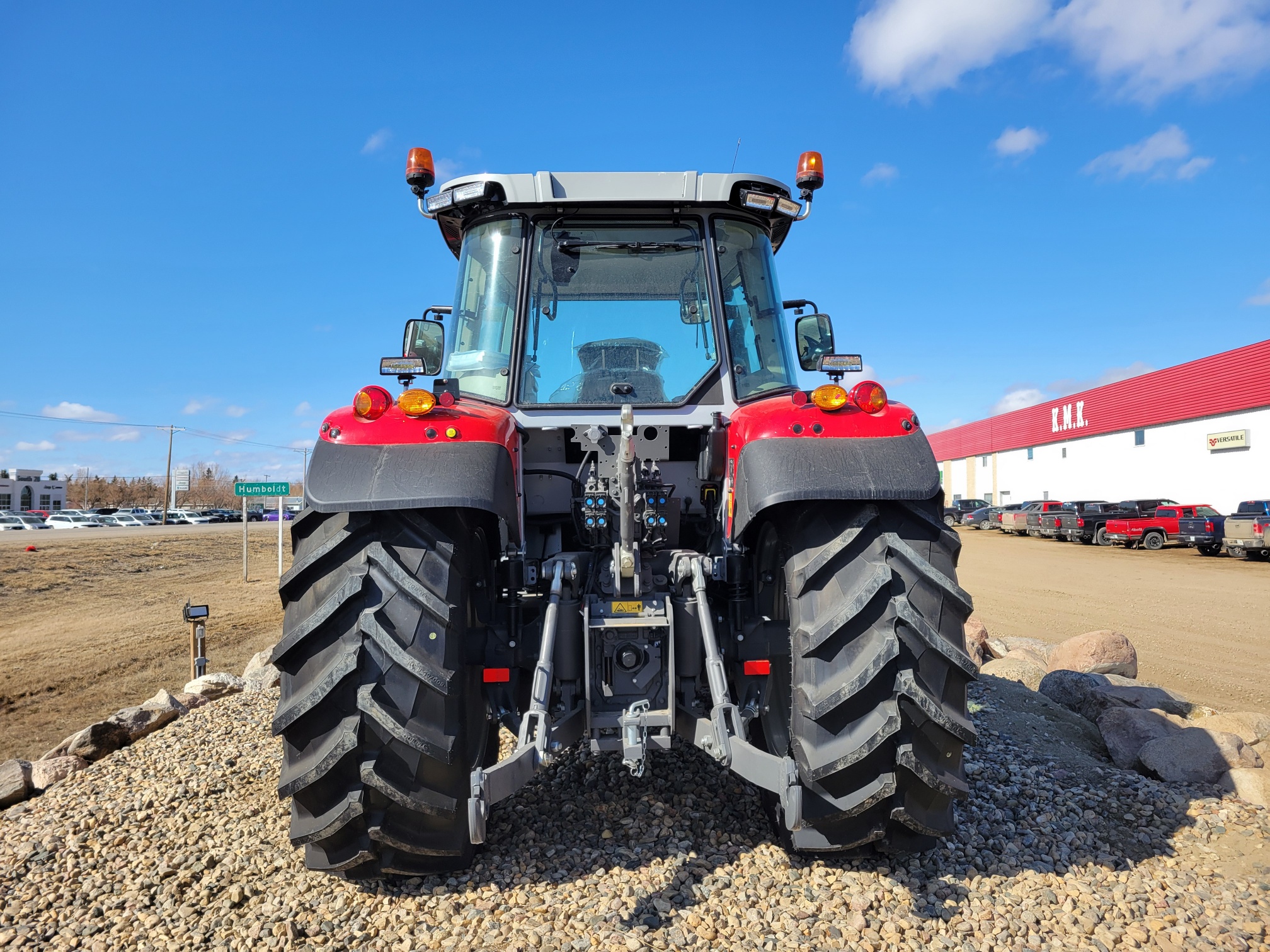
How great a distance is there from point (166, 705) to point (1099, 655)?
7318 mm

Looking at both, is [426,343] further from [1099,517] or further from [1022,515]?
[1022,515]

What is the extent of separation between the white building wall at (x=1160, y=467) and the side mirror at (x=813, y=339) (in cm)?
2978

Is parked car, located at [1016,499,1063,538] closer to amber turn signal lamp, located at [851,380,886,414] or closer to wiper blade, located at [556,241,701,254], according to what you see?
wiper blade, located at [556,241,701,254]

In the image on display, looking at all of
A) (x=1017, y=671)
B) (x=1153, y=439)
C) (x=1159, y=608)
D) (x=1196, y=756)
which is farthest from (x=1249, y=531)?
(x=1196, y=756)

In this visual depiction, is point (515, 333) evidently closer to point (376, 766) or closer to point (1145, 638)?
point (376, 766)

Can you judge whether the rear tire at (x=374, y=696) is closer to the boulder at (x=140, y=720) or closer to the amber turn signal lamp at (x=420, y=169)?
the amber turn signal lamp at (x=420, y=169)

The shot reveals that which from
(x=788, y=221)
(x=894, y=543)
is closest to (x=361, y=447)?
(x=894, y=543)

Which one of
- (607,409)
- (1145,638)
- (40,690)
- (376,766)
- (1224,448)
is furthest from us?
(1224,448)

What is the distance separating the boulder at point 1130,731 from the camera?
4.41 m

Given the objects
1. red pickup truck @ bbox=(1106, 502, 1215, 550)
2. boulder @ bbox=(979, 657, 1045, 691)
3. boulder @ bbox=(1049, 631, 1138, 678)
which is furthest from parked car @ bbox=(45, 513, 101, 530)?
boulder @ bbox=(1049, 631, 1138, 678)

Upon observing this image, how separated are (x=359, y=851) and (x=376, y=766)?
1.13 ft

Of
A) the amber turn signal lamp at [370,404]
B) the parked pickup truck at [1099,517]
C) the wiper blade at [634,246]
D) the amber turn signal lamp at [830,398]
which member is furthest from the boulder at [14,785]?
the parked pickup truck at [1099,517]

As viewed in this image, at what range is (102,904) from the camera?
2908 millimetres

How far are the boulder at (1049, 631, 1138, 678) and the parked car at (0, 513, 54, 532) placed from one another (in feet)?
166
